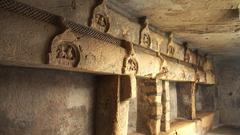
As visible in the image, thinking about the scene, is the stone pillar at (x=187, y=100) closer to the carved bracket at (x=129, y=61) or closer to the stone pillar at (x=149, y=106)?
the stone pillar at (x=149, y=106)

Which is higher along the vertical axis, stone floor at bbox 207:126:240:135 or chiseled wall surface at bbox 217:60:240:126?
chiseled wall surface at bbox 217:60:240:126

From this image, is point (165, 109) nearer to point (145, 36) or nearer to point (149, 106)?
point (149, 106)

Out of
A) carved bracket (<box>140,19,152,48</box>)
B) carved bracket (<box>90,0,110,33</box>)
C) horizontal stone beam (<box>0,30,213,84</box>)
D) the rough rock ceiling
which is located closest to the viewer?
horizontal stone beam (<box>0,30,213,84</box>)

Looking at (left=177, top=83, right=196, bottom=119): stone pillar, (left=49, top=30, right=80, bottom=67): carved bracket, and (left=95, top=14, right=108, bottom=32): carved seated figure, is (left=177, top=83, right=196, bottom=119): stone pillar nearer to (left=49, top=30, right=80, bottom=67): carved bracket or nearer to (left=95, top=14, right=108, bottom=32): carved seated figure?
(left=95, top=14, right=108, bottom=32): carved seated figure

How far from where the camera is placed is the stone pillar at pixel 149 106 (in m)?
4.23

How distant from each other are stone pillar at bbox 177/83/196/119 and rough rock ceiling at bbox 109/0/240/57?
1974mm

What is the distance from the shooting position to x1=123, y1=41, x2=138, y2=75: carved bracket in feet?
10.3

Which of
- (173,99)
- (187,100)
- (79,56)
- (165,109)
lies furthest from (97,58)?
(187,100)

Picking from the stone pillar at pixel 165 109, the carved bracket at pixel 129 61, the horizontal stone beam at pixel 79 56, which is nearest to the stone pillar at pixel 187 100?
the stone pillar at pixel 165 109

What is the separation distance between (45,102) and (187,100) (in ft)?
15.5

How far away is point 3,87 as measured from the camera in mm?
2244

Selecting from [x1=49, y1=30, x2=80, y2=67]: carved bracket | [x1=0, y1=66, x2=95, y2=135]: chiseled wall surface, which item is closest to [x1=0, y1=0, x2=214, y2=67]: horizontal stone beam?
[x1=49, y1=30, x2=80, y2=67]: carved bracket

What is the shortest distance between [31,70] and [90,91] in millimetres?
1000

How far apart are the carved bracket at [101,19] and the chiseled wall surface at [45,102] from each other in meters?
0.74
